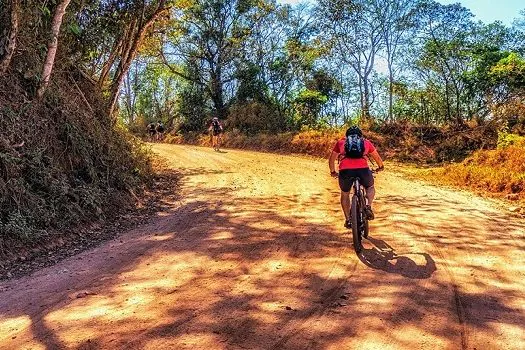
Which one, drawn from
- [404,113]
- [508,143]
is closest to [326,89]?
[404,113]

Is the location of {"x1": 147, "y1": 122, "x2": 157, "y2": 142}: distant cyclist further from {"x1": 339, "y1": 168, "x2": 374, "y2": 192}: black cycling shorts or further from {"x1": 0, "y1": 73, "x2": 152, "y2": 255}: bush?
{"x1": 339, "y1": 168, "x2": 374, "y2": 192}: black cycling shorts

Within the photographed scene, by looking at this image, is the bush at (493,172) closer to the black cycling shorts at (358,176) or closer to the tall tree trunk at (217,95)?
the black cycling shorts at (358,176)

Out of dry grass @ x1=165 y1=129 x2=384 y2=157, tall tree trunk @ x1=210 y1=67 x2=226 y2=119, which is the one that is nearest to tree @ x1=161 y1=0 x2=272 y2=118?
tall tree trunk @ x1=210 y1=67 x2=226 y2=119

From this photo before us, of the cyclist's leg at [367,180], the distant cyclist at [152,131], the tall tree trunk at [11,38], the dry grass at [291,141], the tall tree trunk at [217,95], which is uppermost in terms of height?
the tall tree trunk at [217,95]

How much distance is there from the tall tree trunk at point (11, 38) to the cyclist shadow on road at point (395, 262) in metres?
6.59

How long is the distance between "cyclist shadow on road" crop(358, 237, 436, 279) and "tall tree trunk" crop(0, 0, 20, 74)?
6.59 meters

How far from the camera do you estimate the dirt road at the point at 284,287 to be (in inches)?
148

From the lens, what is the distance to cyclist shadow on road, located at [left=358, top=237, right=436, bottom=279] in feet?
17.5

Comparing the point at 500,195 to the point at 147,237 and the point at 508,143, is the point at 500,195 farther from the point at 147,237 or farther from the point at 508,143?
the point at 147,237

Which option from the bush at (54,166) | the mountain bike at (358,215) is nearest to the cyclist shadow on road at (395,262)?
the mountain bike at (358,215)

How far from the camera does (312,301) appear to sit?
445 cm

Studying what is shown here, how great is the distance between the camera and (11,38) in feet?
25.6

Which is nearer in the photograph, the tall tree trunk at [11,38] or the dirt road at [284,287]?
the dirt road at [284,287]

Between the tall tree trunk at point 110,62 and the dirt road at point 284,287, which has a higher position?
the tall tree trunk at point 110,62
